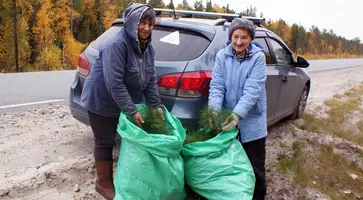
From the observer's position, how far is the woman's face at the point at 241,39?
2.67 metres

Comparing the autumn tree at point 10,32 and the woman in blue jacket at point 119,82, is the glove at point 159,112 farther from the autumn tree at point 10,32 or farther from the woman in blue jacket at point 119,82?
the autumn tree at point 10,32

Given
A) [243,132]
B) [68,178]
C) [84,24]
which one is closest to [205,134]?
[243,132]

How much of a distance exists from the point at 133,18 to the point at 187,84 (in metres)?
0.89

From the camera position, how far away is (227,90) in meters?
2.84

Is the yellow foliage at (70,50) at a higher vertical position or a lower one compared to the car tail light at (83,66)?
lower

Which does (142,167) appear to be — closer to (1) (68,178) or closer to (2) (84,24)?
(1) (68,178)

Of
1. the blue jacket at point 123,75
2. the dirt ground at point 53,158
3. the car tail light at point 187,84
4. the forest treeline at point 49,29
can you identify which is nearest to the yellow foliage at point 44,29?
the forest treeline at point 49,29

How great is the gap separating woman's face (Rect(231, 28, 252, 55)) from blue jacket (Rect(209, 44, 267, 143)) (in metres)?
0.09

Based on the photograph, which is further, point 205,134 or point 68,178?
point 68,178

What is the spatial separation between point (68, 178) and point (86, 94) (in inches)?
41.0

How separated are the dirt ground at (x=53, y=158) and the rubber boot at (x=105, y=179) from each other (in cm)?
13

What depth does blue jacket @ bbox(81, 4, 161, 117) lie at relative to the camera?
7.74 feet

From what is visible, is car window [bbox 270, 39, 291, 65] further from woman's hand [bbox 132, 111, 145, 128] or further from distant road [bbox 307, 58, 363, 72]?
distant road [bbox 307, 58, 363, 72]

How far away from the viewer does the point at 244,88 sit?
8.92ft
